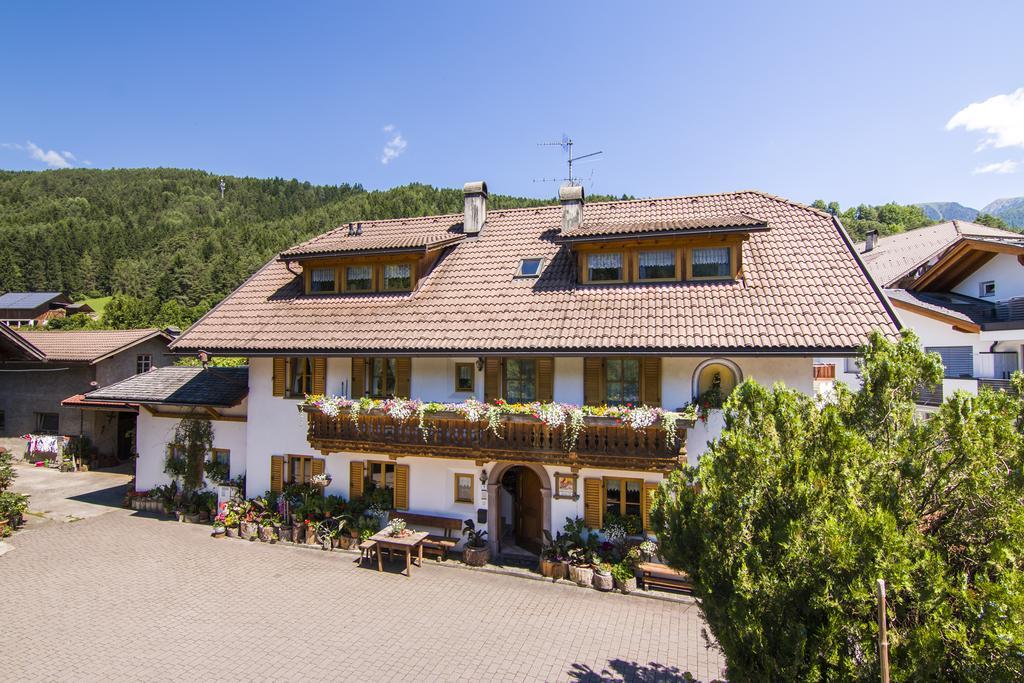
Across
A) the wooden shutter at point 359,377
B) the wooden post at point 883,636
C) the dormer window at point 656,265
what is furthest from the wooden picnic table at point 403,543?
the wooden post at point 883,636

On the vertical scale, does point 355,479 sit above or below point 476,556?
above

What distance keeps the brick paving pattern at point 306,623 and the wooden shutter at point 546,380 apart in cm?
447

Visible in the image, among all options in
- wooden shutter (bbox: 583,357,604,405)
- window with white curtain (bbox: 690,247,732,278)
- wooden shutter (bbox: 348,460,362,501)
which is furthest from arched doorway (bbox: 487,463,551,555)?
window with white curtain (bbox: 690,247,732,278)

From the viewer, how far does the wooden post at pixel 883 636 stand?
4.50 meters

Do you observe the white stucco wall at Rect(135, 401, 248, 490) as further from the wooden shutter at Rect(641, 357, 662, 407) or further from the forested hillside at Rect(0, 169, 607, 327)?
the forested hillside at Rect(0, 169, 607, 327)

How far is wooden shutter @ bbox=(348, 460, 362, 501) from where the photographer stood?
1575cm

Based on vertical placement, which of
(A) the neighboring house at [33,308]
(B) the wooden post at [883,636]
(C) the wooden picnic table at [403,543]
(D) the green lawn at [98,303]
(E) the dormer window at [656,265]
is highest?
(D) the green lawn at [98,303]

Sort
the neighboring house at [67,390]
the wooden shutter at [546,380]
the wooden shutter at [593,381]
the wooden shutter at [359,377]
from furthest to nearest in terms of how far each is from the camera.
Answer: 1. the neighboring house at [67,390]
2. the wooden shutter at [359,377]
3. the wooden shutter at [546,380]
4. the wooden shutter at [593,381]

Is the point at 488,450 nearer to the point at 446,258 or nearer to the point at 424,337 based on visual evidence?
the point at 424,337

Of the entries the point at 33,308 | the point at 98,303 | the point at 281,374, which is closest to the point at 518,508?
the point at 281,374

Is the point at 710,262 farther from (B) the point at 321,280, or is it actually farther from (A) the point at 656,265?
(B) the point at 321,280

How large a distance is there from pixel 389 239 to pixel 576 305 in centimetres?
739

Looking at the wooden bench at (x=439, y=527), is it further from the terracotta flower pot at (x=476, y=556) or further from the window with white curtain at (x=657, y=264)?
the window with white curtain at (x=657, y=264)

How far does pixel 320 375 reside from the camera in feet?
53.1
